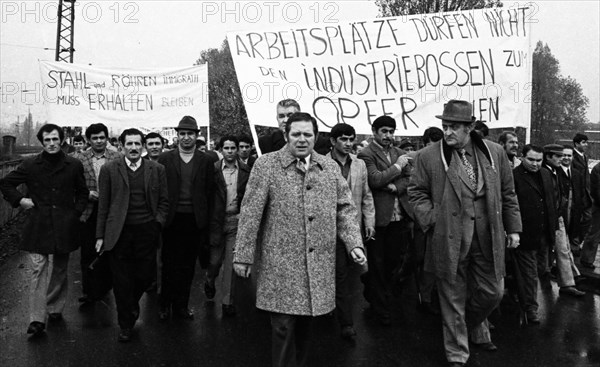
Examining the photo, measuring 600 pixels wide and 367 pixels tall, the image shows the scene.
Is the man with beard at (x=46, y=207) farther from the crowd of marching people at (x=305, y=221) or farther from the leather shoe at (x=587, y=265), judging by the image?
the leather shoe at (x=587, y=265)

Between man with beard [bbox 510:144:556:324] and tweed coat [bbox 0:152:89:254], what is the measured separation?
4.59m

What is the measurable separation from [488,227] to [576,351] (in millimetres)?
1462

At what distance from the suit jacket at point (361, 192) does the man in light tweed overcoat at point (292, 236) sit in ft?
5.41

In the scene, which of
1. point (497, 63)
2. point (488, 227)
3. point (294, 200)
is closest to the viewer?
point (294, 200)

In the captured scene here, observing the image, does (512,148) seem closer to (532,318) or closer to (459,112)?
(532,318)

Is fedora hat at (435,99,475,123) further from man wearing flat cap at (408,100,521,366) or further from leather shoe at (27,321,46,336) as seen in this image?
leather shoe at (27,321,46,336)

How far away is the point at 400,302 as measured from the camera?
6.24 metres

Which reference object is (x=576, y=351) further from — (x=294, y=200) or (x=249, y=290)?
(x=249, y=290)

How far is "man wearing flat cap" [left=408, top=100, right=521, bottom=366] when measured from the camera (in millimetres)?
4156

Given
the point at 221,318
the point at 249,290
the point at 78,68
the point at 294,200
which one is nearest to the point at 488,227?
the point at 294,200

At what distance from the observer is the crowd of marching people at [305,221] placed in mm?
3473

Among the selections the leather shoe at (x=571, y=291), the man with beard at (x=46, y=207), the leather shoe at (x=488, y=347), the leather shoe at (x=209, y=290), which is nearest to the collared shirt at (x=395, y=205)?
the leather shoe at (x=488, y=347)

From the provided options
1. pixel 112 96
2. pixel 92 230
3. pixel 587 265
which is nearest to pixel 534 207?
pixel 587 265

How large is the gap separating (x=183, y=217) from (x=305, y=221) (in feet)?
7.99
